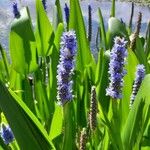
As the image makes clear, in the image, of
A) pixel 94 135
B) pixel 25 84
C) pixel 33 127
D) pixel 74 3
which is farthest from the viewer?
pixel 25 84

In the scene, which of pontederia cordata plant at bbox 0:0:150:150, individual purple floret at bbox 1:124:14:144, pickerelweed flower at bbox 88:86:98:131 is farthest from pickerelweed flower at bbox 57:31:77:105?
individual purple floret at bbox 1:124:14:144

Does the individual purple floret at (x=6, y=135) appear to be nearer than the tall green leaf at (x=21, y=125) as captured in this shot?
No

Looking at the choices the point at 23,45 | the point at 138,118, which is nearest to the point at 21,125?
the point at 138,118

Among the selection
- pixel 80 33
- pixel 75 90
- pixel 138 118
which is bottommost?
pixel 75 90

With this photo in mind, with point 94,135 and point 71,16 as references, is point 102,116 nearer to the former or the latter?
point 94,135

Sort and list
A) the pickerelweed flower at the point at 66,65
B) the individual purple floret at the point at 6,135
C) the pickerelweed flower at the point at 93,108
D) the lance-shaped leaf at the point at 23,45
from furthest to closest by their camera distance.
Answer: the lance-shaped leaf at the point at 23,45 → the individual purple floret at the point at 6,135 → the pickerelweed flower at the point at 93,108 → the pickerelweed flower at the point at 66,65

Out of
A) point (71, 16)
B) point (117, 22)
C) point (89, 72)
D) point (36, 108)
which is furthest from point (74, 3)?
point (36, 108)

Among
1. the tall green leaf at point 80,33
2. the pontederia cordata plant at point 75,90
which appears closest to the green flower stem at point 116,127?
the pontederia cordata plant at point 75,90

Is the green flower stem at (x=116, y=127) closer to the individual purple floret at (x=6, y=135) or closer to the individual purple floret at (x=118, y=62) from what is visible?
the individual purple floret at (x=118, y=62)

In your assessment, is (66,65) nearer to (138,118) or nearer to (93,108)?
(93,108)
